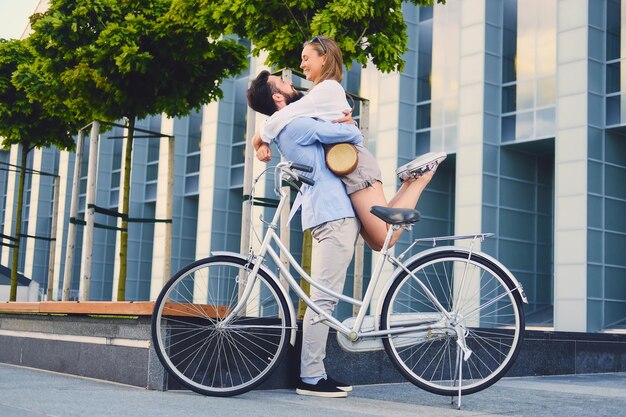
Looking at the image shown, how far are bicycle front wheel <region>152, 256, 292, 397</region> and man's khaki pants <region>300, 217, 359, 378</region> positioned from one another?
189 millimetres

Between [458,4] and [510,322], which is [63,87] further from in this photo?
[458,4]

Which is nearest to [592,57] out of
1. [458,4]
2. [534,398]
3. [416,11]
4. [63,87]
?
[458,4]

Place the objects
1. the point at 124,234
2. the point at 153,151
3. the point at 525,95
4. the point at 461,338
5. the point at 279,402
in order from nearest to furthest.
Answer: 1. the point at 461,338
2. the point at 279,402
3. the point at 124,234
4. the point at 525,95
5. the point at 153,151

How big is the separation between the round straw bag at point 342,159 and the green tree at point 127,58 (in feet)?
16.4

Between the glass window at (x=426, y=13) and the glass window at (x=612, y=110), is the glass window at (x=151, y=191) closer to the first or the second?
the glass window at (x=426, y=13)

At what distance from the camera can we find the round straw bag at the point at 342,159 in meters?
4.63

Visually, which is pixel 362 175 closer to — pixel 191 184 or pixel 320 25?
pixel 320 25

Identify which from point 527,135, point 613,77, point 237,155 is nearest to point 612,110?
point 613,77

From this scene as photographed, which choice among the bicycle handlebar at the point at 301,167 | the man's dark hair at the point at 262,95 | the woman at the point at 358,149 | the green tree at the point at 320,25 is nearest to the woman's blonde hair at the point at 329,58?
the woman at the point at 358,149

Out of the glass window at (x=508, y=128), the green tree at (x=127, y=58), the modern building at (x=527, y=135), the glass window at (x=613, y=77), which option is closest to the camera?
the green tree at (x=127, y=58)

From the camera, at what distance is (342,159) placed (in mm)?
4645

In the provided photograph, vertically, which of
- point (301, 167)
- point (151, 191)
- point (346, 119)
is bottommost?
point (301, 167)

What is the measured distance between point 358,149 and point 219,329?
135 cm

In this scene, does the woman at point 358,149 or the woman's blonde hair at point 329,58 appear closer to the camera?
the woman at point 358,149
